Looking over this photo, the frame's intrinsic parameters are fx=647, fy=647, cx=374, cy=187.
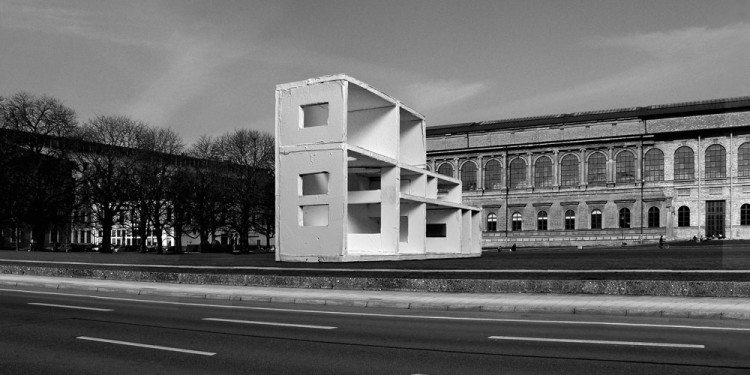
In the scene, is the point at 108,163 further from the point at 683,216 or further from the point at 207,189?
the point at 683,216

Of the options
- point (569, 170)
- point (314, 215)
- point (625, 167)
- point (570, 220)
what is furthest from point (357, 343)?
point (569, 170)

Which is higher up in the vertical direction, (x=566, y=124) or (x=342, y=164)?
(x=566, y=124)

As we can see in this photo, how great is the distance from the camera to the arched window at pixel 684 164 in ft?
313

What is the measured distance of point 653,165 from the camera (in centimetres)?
9831

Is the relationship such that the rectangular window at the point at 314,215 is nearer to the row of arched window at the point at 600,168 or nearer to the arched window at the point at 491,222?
the row of arched window at the point at 600,168

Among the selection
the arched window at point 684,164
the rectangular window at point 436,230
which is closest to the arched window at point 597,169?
the arched window at point 684,164

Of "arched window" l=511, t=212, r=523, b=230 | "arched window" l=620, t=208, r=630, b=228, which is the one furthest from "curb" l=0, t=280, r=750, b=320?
"arched window" l=511, t=212, r=523, b=230

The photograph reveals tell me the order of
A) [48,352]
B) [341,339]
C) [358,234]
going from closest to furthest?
[48,352] → [341,339] → [358,234]

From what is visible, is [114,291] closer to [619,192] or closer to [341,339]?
[341,339]

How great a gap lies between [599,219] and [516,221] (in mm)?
13590

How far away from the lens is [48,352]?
35.2 feet

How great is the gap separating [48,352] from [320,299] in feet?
33.5

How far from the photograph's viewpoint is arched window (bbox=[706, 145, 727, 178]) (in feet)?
305

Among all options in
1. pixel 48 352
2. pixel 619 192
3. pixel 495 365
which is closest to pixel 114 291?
pixel 48 352
